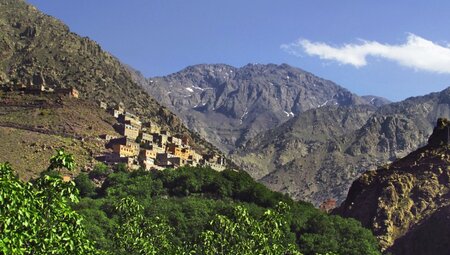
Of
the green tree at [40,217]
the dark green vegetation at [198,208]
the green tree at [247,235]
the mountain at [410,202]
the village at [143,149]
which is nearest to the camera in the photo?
the green tree at [40,217]

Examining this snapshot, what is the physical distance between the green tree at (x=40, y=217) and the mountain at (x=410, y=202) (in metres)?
72.2

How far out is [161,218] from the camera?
35125 millimetres

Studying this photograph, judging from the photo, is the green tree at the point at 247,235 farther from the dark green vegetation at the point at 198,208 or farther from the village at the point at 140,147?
the village at the point at 140,147

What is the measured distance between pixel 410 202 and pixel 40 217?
278ft

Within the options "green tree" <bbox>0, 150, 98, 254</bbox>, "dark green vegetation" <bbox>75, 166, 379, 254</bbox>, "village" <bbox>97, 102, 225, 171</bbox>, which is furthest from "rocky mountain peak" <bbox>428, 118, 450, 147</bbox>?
"green tree" <bbox>0, 150, 98, 254</bbox>

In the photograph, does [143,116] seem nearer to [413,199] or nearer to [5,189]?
[413,199]

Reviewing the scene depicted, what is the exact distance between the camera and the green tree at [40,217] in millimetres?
13055

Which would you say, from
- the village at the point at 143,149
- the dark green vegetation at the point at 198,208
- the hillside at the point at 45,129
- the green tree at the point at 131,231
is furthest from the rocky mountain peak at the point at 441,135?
the green tree at the point at 131,231

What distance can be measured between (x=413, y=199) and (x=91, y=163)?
59265mm

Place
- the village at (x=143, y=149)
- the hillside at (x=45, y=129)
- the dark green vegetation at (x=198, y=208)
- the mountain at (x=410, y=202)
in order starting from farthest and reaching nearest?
the village at (x=143, y=149), the hillside at (x=45, y=129), the mountain at (x=410, y=202), the dark green vegetation at (x=198, y=208)

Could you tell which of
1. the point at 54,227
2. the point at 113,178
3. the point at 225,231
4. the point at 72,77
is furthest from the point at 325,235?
the point at 72,77

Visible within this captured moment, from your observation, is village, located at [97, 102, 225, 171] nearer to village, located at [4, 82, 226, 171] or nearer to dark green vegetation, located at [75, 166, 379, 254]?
village, located at [4, 82, 226, 171]

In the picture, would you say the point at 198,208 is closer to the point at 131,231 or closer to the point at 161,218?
the point at 161,218

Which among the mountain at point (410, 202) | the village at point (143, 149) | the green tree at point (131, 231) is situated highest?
the village at point (143, 149)
